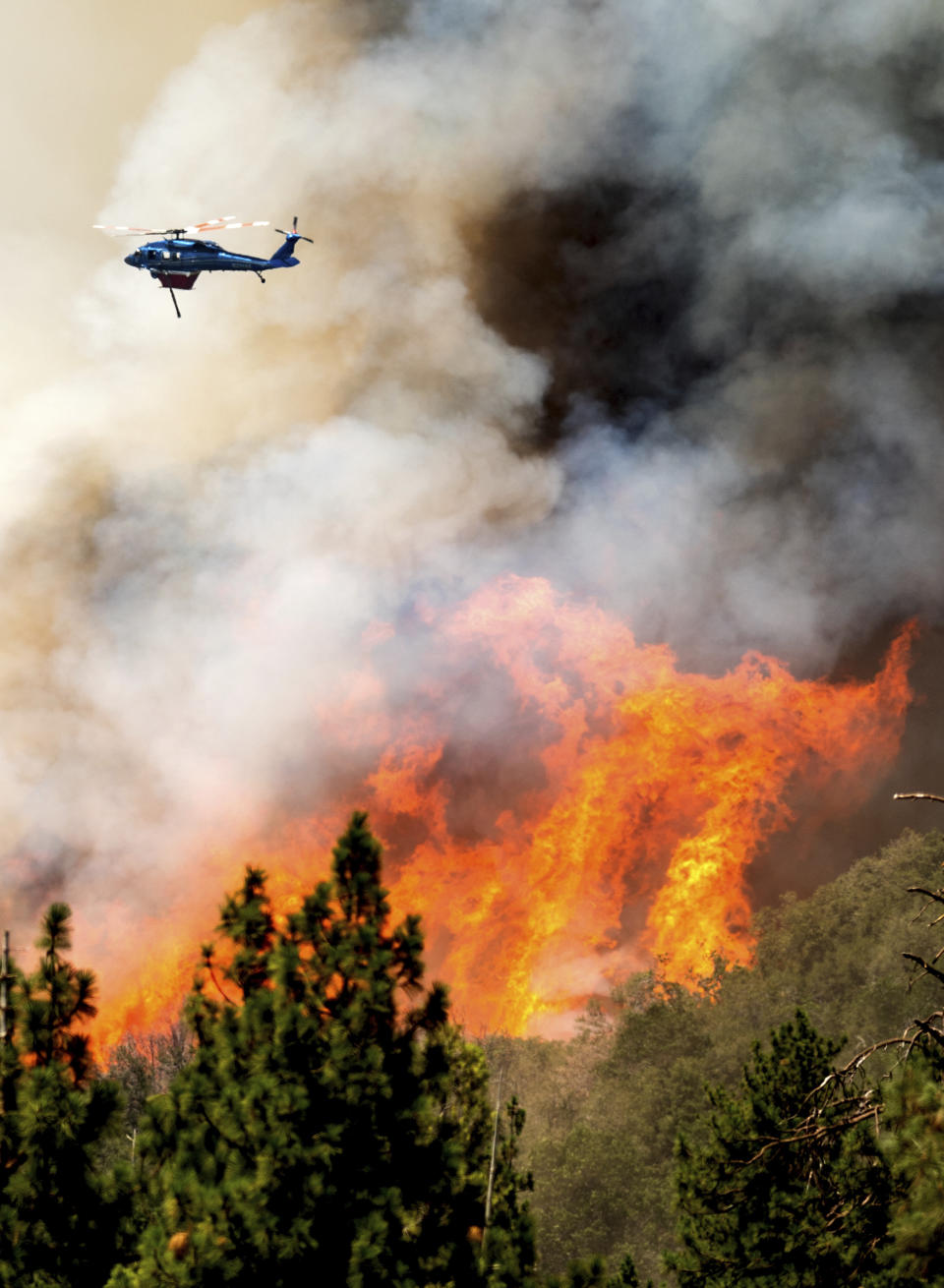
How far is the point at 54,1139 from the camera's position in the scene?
13.0 m

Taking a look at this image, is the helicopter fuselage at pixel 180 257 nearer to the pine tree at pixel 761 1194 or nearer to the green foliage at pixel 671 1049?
the pine tree at pixel 761 1194

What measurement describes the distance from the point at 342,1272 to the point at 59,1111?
4482mm

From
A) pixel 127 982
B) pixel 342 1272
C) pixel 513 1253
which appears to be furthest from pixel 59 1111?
pixel 127 982

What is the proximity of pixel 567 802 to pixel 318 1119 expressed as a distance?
3034 inches

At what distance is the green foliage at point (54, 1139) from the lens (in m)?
12.8

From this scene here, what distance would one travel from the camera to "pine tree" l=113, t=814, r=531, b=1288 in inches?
426

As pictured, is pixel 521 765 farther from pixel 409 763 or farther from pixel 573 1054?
pixel 573 1054

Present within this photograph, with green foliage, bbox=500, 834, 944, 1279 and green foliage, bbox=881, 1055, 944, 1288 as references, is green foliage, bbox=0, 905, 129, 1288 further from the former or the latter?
green foliage, bbox=500, 834, 944, 1279

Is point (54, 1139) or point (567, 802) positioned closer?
point (54, 1139)

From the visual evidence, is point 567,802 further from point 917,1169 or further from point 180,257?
point 917,1169

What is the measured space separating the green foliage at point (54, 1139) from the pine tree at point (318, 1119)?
1.35 m

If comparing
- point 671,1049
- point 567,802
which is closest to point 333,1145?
point 671,1049

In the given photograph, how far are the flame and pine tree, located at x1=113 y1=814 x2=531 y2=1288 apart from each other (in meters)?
66.0

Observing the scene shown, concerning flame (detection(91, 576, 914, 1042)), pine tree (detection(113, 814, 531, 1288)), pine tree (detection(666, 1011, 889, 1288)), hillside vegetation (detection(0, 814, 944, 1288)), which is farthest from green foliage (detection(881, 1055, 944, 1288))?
flame (detection(91, 576, 914, 1042))
